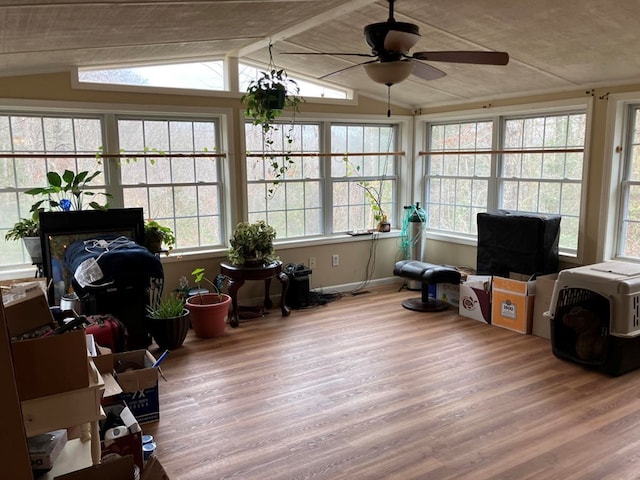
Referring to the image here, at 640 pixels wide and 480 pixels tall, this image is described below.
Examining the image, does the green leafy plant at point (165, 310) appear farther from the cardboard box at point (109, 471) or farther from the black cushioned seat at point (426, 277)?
the cardboard box at point (109, 471)

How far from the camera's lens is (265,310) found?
204 inches

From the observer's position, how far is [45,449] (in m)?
1.94

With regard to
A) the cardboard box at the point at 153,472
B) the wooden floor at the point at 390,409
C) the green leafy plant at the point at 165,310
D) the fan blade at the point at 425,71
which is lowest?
the wooden floor at the point at 390,409

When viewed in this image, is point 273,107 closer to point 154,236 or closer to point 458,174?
point 154,236

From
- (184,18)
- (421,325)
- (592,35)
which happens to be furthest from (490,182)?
(184,18)

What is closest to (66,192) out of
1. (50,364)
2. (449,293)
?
(50,364)

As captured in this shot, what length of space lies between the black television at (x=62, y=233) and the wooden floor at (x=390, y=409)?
0.88 m

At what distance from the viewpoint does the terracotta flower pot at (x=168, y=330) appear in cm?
404

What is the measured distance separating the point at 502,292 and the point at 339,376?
72.6 inches

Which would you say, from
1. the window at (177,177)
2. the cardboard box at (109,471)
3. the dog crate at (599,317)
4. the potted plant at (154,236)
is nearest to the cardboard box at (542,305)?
the dog crate at (599,317)

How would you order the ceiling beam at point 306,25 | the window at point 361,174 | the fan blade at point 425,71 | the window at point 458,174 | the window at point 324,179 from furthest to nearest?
the window at point 361,174 < the window at point 458,174 < the window at point 324,179 < the ceiling beam at point 306,25 < the fan blade at point 425,71

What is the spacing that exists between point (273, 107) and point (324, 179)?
1274 mm

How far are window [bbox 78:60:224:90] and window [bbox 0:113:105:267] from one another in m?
0.39

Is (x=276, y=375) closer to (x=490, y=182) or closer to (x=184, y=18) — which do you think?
(x=184, y=18)
